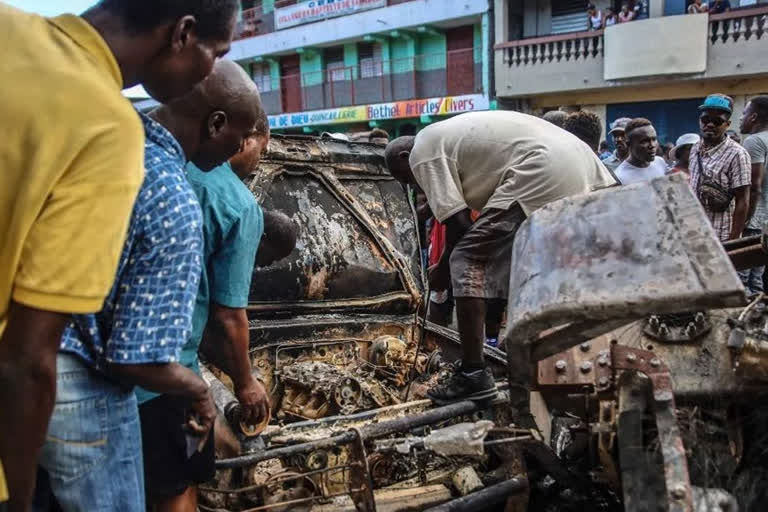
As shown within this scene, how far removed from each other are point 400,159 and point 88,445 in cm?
251

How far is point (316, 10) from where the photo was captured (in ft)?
77.6

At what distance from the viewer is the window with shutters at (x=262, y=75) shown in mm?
26109

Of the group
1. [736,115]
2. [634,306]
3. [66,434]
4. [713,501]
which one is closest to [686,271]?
[634,306]

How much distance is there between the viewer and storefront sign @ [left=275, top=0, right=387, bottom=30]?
2228 cm

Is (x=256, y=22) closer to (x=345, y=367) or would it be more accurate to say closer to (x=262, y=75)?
(x=262, y=75)

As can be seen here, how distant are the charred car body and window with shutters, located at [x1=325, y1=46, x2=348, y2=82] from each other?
19938 millimetres

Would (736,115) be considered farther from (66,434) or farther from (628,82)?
(66,434)

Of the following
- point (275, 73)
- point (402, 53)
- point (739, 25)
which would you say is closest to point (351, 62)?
point (402, 53)

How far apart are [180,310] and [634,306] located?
103cm

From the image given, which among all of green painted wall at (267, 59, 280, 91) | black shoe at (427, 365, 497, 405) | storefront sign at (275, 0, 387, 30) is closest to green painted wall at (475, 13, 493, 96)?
storefront sign at (275, 0, 387, 30)

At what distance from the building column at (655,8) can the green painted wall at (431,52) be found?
20.5 feet

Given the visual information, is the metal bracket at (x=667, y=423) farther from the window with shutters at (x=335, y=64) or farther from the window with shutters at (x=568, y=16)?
the window with shutters at (x=335, y=64)

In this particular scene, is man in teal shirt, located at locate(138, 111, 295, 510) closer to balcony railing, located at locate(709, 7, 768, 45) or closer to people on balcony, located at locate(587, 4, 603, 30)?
balcony railing, located at locate(709, 7, 768, 45)

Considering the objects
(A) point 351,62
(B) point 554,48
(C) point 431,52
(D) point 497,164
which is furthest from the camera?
(A) point 351,62
